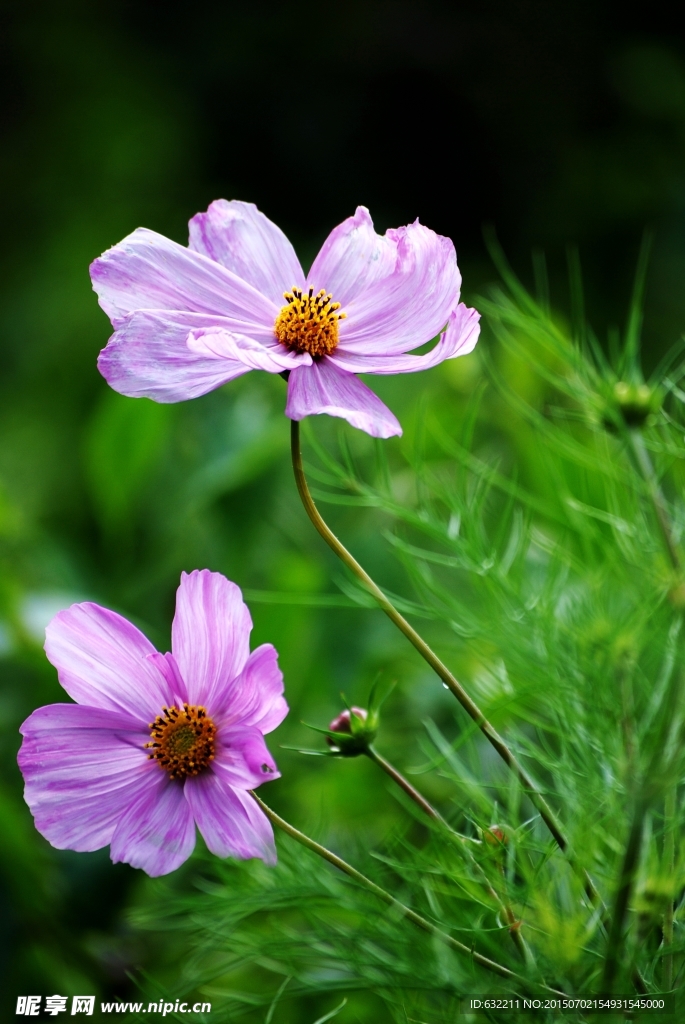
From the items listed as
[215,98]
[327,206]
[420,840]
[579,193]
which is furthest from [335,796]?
[215,98]

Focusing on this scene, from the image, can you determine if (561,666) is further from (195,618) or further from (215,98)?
(215,98)

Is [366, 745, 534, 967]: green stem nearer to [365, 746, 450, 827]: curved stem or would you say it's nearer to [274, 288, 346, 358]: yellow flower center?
[365, 746, 450, 827]: curved stem

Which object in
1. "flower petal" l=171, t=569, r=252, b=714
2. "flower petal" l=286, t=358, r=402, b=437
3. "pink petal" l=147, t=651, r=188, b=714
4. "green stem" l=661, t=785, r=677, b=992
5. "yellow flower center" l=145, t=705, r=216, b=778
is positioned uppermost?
"flower petal" l=286, t=358, r=402, b=437

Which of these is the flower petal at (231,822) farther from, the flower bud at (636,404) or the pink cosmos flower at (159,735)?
the flower bud at (636,404)

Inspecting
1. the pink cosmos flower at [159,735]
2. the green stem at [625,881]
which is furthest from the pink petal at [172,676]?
the green stem at [625,881]

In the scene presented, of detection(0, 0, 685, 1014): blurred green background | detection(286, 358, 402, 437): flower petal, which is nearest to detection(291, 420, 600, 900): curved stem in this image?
detection(286, 358, 402, 437): flower petal

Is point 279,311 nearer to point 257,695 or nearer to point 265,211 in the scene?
point 257,695

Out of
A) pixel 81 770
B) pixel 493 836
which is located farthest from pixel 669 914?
pixel 81 770
